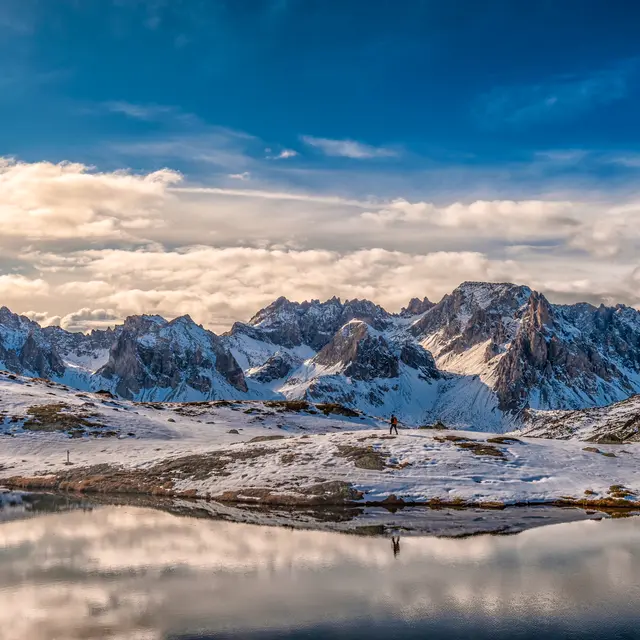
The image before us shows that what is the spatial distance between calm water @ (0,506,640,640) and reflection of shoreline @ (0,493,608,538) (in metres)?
2.46

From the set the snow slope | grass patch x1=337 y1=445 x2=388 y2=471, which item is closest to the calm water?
the snow slope

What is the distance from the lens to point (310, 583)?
35062 mm

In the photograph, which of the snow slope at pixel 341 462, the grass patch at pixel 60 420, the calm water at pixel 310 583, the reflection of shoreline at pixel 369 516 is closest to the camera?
the calm water at pixel 310 583

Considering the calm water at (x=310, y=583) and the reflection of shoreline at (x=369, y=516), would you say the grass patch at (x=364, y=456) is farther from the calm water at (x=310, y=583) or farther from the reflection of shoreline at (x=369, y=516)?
the calm water at (x=310, y=583)

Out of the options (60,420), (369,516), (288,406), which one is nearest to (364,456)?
(369,516)

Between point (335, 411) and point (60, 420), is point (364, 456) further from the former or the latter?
point (335, 411)

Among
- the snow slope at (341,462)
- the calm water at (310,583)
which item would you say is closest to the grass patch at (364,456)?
the snow slope at (341,462)

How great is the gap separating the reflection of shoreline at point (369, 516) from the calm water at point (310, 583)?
246 cm

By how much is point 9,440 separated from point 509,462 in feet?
224

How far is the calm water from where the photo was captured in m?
28.3

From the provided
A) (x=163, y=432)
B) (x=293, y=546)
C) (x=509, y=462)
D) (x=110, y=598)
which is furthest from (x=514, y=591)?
Result: (x=163, y=432)

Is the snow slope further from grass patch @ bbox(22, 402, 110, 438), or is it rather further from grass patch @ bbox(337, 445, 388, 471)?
grass patch @ bbox(22, 402, 110, 438)

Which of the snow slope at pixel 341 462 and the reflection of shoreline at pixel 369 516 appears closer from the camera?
the reflection of shoreline at pixel 369 516

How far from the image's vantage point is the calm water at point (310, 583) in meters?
28.3
